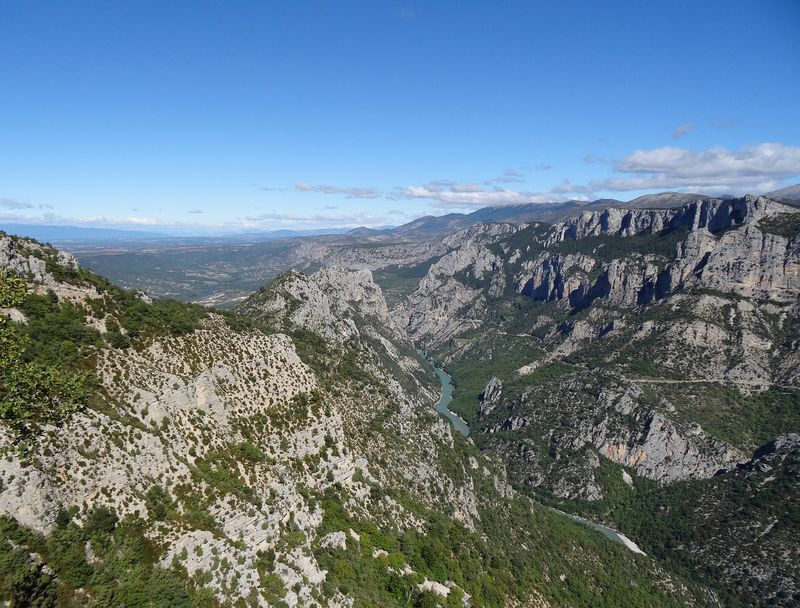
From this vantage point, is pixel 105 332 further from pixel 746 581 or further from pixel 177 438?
pixel 746 581

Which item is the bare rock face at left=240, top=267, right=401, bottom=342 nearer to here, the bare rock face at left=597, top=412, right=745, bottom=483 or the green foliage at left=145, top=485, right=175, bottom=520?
the green foliage at left=145, top=485, right=175, bottom=520

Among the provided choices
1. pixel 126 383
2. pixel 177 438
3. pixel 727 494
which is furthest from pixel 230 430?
pixel 727 494

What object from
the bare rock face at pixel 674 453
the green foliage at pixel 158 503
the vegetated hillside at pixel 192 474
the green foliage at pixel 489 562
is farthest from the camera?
the bare rock face at pixel 674 453

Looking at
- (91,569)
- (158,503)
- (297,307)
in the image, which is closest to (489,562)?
(158,503)

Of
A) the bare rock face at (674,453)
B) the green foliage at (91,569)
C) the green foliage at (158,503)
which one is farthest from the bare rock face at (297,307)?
the bare rock face at (674,453)

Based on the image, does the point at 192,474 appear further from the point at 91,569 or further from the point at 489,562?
the point at 489,562

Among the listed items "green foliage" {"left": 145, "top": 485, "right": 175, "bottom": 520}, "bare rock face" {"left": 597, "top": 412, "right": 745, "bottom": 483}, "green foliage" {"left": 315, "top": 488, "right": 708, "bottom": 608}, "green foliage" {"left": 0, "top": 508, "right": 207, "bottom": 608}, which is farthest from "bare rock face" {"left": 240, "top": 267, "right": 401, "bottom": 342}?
"bare rock face" {"left": 597, "top": 412, "right": 745, "bottom": 483}

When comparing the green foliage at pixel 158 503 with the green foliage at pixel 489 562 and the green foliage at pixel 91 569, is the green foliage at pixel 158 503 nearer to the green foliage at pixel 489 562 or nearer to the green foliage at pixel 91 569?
the green foliage at pixel 91 569

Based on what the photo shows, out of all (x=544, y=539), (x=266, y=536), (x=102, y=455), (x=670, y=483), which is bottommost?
(x=670, y=483)
